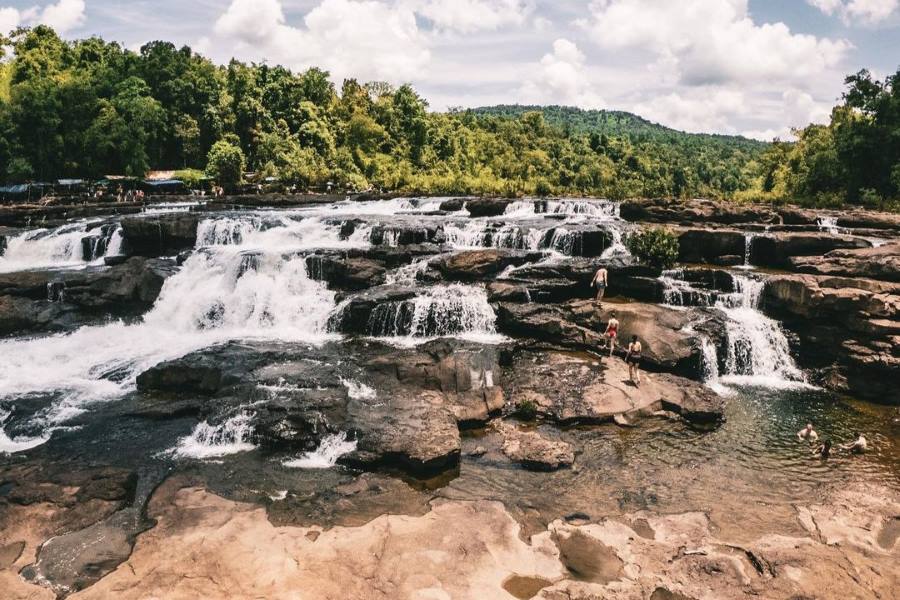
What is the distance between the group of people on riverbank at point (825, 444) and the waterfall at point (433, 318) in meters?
A: 10.0

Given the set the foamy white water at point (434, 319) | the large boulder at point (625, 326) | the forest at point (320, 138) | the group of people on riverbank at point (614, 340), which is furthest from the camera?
the forest at point (320, 138)

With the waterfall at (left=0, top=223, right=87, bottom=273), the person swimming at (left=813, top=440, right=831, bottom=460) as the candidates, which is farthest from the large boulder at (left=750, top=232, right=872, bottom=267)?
the waterfall at (left=0, top=223, right=87, bottom=273)

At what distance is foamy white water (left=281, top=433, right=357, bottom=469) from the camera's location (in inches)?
490

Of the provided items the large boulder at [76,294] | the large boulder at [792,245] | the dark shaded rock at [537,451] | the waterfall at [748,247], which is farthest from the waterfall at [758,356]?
the large boulder at [76,294]

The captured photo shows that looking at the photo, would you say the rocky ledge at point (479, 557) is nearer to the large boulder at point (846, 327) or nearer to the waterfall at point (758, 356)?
the waterfall at point (758, 356)

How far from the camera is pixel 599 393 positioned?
15.8 meters

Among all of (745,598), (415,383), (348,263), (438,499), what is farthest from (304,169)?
(745,598)

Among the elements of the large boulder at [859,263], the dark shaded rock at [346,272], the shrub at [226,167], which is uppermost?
the shrub at [226,167]

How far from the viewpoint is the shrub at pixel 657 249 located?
22.2 metres

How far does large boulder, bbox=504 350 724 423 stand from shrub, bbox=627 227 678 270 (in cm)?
A: 651

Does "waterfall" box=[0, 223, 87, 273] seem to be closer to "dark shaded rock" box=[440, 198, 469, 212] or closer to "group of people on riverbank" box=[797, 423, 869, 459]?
"dark shaded rock" box=[440, 198, 469, 212]

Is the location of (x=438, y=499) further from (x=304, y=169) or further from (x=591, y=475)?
(x=304, y=169)

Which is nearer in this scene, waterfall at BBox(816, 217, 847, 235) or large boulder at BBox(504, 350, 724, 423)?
large boulder at BBox(504, 350, 724, 423)

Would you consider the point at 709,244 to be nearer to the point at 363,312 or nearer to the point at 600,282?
the point at 600,282
